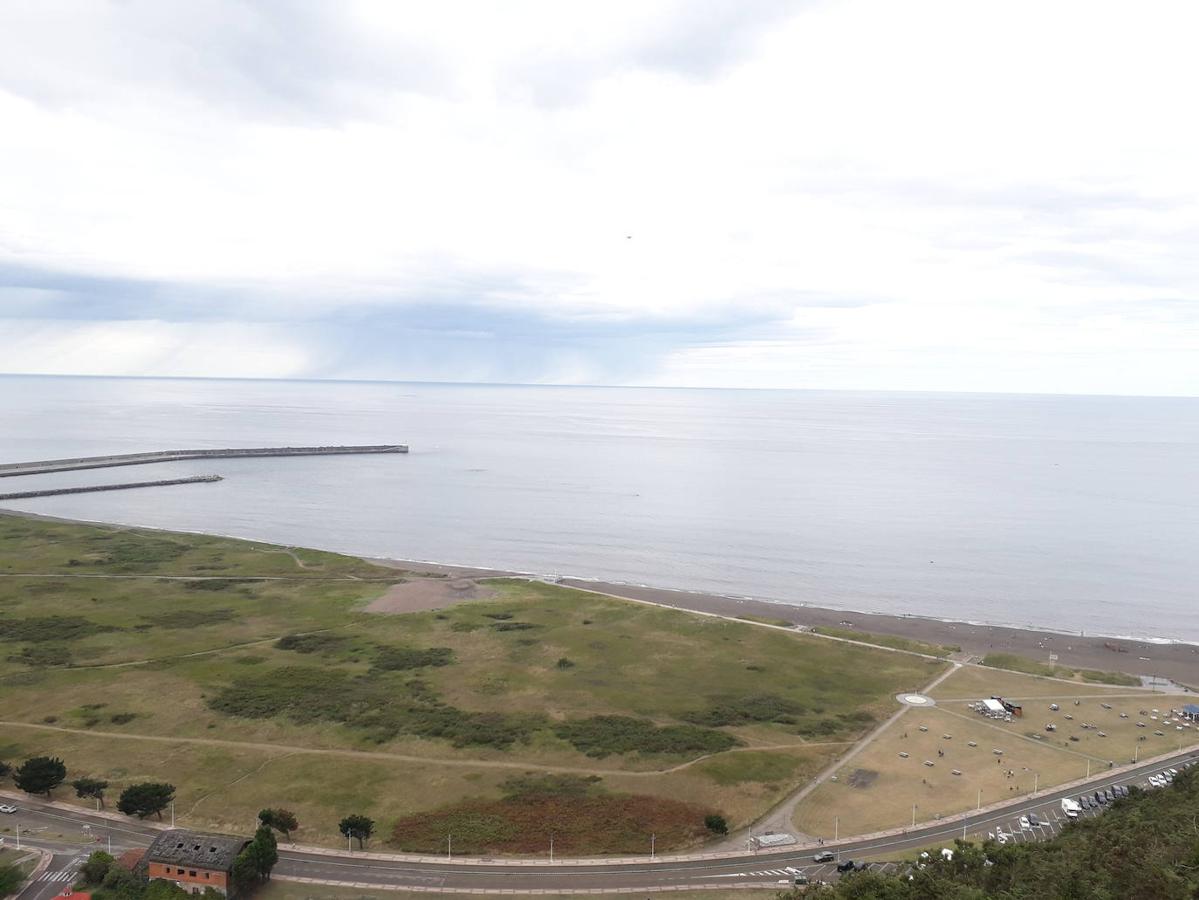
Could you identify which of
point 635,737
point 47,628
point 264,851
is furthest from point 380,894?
point 47,628

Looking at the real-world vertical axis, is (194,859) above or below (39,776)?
below

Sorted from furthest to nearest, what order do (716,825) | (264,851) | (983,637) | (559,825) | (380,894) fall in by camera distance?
(983,637) < (559,825) < (716,825) < (264,851) < (380,894)

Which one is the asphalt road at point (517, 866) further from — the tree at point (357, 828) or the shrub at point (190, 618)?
the shrub at point (190, 618)

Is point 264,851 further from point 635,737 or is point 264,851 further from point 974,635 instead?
point 974,635

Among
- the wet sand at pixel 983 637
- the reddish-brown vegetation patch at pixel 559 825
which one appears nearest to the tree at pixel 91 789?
the reddish-brown vegetation patch at pixel 559 825

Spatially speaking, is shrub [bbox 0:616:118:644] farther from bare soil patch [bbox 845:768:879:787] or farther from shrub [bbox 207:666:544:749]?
bare soil patch [bbox 845:768:879:787]
